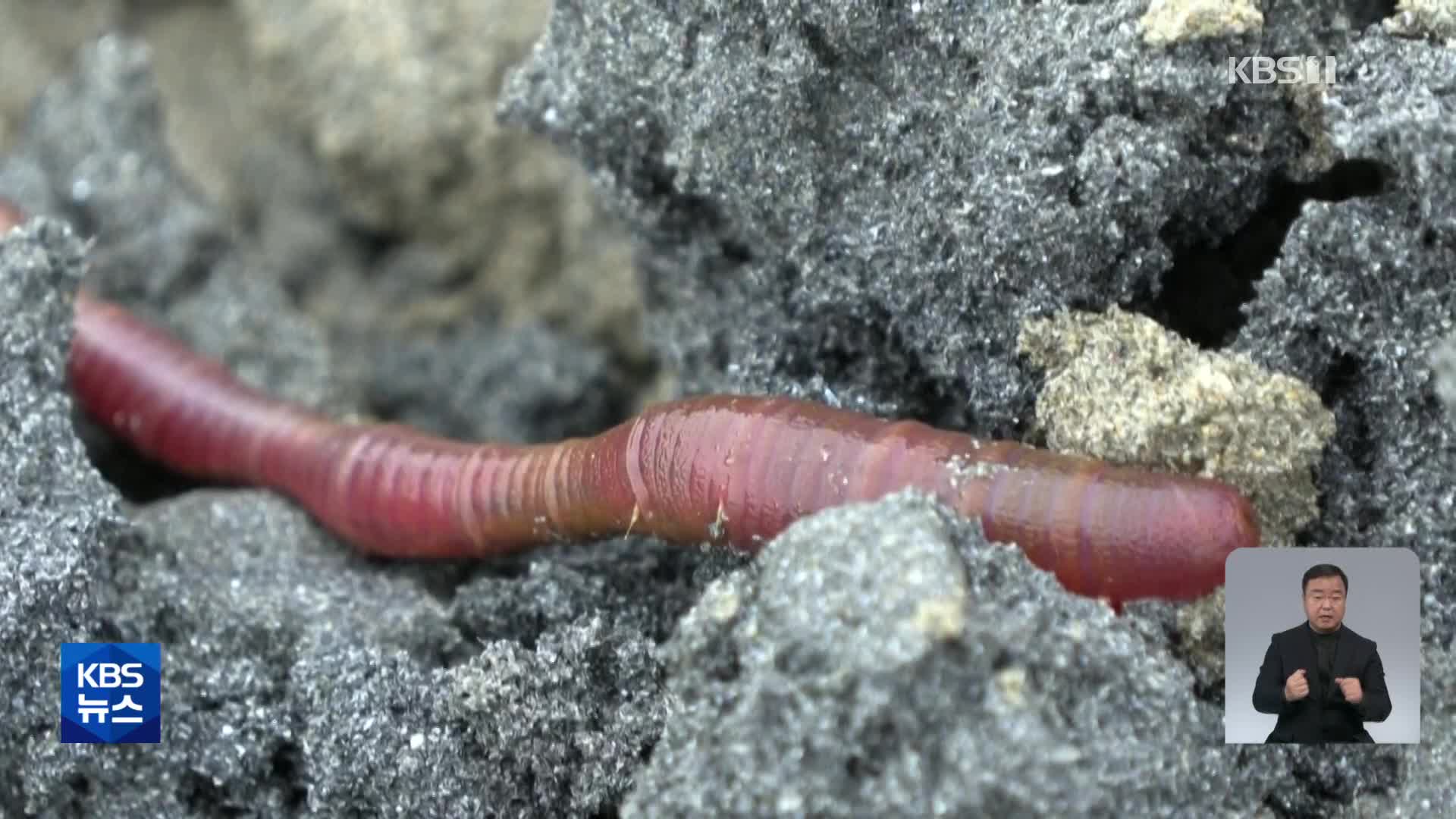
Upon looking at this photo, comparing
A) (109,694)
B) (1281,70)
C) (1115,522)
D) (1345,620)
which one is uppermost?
(1281,70)

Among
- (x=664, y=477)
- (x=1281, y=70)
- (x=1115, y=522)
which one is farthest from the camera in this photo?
(x=664, y=477)

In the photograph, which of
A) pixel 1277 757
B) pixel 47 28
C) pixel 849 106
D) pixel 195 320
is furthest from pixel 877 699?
pixel 47 28

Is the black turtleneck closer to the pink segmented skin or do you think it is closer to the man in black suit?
the man in black suit

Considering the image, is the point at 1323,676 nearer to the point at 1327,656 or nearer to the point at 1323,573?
the point at 1327,656

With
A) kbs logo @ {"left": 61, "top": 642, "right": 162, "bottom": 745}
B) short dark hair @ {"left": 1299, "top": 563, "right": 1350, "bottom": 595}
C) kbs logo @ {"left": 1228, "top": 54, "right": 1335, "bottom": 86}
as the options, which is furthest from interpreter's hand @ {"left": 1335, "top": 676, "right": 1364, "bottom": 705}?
kbs logo @ {"left": 61, "top": 642, "right": 162, "bottom": 745}

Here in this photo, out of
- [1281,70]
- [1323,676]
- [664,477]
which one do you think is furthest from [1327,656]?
[664,477]

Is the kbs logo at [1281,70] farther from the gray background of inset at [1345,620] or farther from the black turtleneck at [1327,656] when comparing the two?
the black turtleneck at [1327,656]
